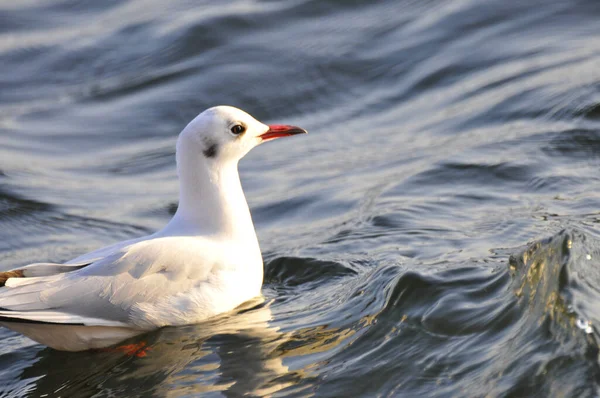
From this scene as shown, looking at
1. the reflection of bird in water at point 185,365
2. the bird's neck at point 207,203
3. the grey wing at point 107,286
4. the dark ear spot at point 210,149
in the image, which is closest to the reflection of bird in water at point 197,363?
the reflection of bird in water at point 185,365

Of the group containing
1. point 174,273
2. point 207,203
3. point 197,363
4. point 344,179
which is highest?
point 207,203

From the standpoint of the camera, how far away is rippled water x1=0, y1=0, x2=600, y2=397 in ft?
16.0

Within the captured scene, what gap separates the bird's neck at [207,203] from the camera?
5.78 m

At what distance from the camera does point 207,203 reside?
583cm

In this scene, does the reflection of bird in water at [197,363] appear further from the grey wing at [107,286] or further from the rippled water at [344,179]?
the grey wing at [107,286]

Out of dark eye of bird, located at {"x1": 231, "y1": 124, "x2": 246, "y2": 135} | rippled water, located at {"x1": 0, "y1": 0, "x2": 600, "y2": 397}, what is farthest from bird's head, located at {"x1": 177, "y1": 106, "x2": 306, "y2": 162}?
rippled water, located at {"x1": 0, "y1": 0, "x2": 600, "y2": 397}

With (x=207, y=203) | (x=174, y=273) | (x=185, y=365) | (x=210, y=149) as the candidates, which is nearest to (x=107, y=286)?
(x=174, y=273)

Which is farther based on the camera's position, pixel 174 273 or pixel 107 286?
pixel 174 273

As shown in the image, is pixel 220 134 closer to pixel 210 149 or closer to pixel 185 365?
pixel 210 149

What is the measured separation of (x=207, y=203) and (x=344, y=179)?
2448mm

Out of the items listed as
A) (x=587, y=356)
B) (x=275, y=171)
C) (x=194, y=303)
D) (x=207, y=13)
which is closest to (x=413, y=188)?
(x=275, y=171)

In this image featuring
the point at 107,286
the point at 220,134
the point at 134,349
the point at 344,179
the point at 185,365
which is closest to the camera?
the point at 185,365

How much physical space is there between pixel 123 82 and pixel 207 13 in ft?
5.42

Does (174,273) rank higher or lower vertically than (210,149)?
lower
